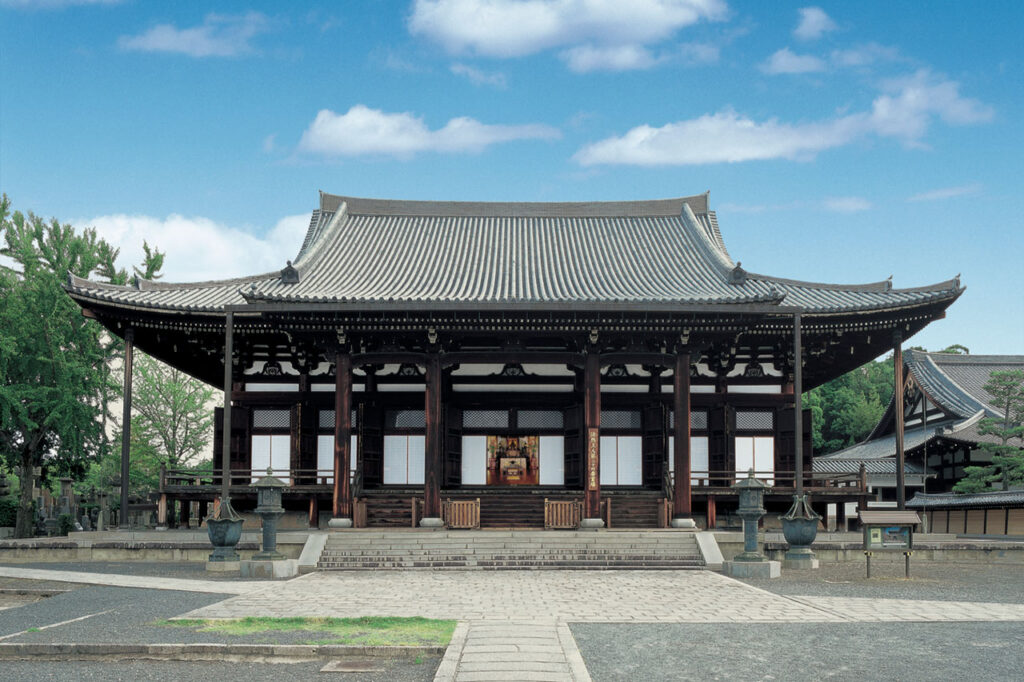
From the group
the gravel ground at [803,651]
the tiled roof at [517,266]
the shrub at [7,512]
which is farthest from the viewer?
the shrub at [7,512]

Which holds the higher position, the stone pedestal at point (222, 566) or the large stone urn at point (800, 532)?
the large stone urn at point (800, 532)

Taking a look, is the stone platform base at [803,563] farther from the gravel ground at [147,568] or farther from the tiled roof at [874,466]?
the tiled roof at [874,466]

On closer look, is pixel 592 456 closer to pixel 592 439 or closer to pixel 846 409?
pixel 592 439

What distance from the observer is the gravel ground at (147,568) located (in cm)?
1908

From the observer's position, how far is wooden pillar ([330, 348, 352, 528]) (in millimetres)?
24125

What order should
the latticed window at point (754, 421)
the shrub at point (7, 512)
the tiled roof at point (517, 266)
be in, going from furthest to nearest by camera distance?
the shrub at point (7, 512)
the latticed window at point (754, 421)
the tiled roof at point (517, 266)

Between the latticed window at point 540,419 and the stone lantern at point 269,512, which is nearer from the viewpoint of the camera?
the stone lantern at point 269,512

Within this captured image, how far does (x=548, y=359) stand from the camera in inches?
995

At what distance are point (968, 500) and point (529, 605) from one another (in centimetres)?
2628

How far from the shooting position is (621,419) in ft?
93.9

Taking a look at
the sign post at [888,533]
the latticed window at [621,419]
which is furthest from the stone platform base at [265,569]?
the latticed window at [621,419]

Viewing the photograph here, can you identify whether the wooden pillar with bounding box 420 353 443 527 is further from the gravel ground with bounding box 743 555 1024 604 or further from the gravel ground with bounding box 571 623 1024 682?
the gravel ground with bounding box 571 623 1024 682

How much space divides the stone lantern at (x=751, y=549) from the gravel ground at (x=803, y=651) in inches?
258

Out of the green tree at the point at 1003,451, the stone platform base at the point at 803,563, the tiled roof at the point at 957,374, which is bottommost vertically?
the stone platform base at the point at 803,563
